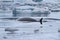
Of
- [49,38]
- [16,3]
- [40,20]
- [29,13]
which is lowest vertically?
[49,38]

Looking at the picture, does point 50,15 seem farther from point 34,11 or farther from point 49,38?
point 49,38

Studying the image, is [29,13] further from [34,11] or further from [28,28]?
[28,28]

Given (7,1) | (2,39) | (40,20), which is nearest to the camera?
(2,39)

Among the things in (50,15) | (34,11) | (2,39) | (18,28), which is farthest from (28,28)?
(2,39)

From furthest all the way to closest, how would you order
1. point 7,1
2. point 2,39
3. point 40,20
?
point 40,20, point 7,1, point 2,39

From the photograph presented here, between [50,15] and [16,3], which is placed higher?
[16,3]

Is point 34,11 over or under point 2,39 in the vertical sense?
over

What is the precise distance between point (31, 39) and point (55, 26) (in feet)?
2.67

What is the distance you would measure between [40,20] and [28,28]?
0.30 m

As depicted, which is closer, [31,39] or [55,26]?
[31,39]

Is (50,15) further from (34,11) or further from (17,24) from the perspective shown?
(17,24)

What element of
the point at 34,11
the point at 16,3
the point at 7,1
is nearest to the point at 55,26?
the point at 34,11

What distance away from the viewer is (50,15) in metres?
2.38

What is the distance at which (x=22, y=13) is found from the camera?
7.66 ft
